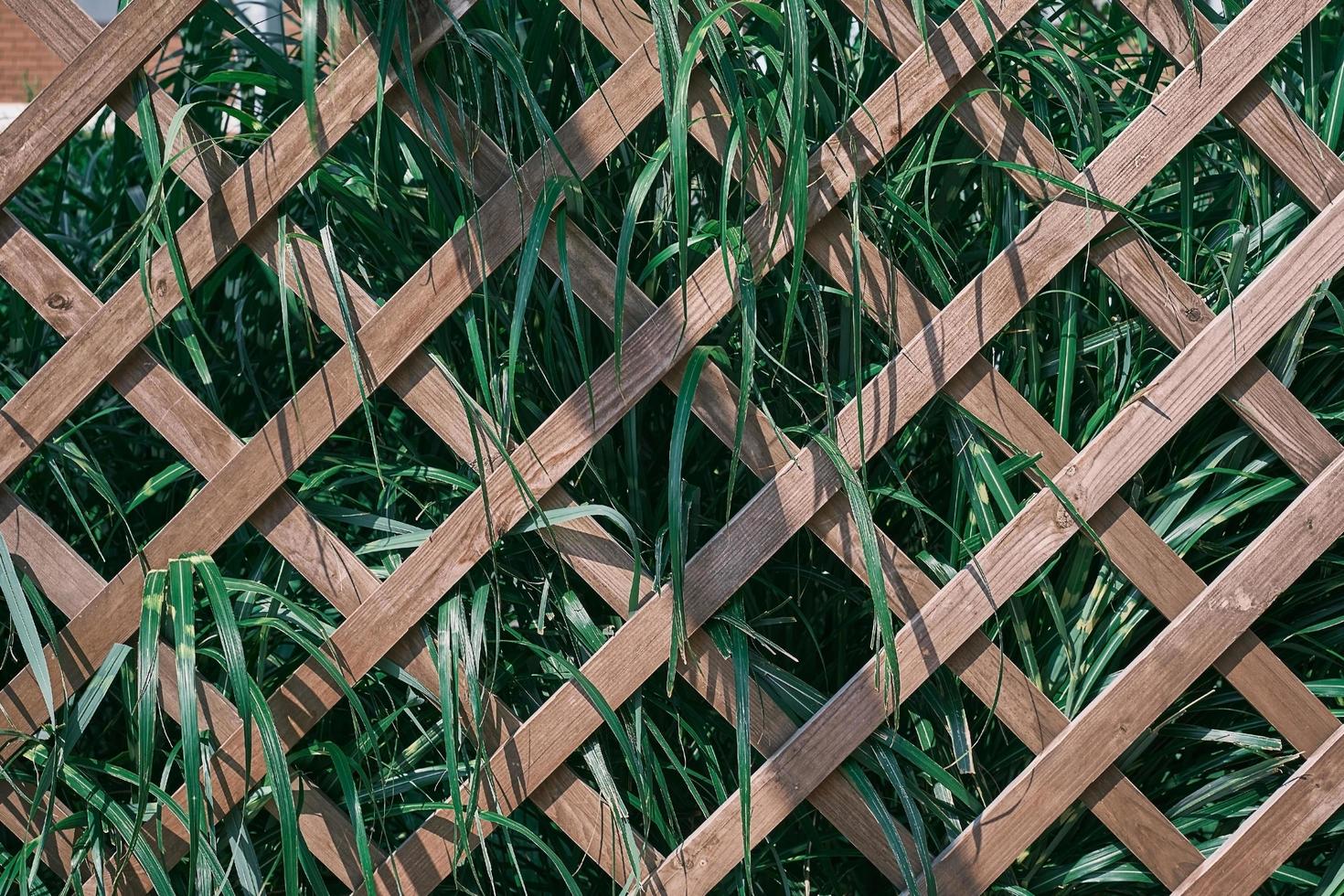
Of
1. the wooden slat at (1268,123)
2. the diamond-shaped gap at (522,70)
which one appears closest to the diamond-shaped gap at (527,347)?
the diamond-shaped gap at (522,70)

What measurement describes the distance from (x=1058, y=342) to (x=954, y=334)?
0.16 metres

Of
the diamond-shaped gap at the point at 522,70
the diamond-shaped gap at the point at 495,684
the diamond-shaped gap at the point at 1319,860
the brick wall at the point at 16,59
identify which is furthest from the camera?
the brick wall at the point at 16,59

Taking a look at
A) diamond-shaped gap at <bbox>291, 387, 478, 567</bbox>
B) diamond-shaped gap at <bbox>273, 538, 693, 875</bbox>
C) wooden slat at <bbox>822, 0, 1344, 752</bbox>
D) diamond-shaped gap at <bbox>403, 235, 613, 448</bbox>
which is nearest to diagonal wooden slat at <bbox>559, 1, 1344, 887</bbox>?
wooden slat at <bbox>822, 0, 1344, 752</bbox>

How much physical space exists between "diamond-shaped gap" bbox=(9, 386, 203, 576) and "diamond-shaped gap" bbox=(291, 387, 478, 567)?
172 millimetres

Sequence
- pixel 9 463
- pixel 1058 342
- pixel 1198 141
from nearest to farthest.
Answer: pixel 9 463 → pixel 1058 342 → pixel 1198 141

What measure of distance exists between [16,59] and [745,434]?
19.5 ft

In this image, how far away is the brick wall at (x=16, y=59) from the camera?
563 centimetres

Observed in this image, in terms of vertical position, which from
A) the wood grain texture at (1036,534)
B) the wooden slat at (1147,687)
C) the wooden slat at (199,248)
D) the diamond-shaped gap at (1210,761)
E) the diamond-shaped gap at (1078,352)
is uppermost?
the wooden slat at (199,248)

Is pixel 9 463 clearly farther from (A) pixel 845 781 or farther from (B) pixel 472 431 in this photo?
(A) pixel 845 781

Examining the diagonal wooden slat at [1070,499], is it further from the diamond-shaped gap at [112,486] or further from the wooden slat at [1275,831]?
the diamond-shaped gap at [112,486]

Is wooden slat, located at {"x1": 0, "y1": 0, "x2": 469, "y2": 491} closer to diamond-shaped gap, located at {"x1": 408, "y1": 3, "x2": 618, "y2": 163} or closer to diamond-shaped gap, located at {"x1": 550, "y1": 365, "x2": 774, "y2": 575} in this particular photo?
diamond-shaped gap, located at {"x1": 408, "y1": 3, "x2": 618, "y2": 163}

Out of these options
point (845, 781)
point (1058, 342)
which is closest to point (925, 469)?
point (1058, 342)

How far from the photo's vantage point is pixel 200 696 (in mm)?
1171

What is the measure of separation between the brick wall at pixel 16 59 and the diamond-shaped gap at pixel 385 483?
5.28m
